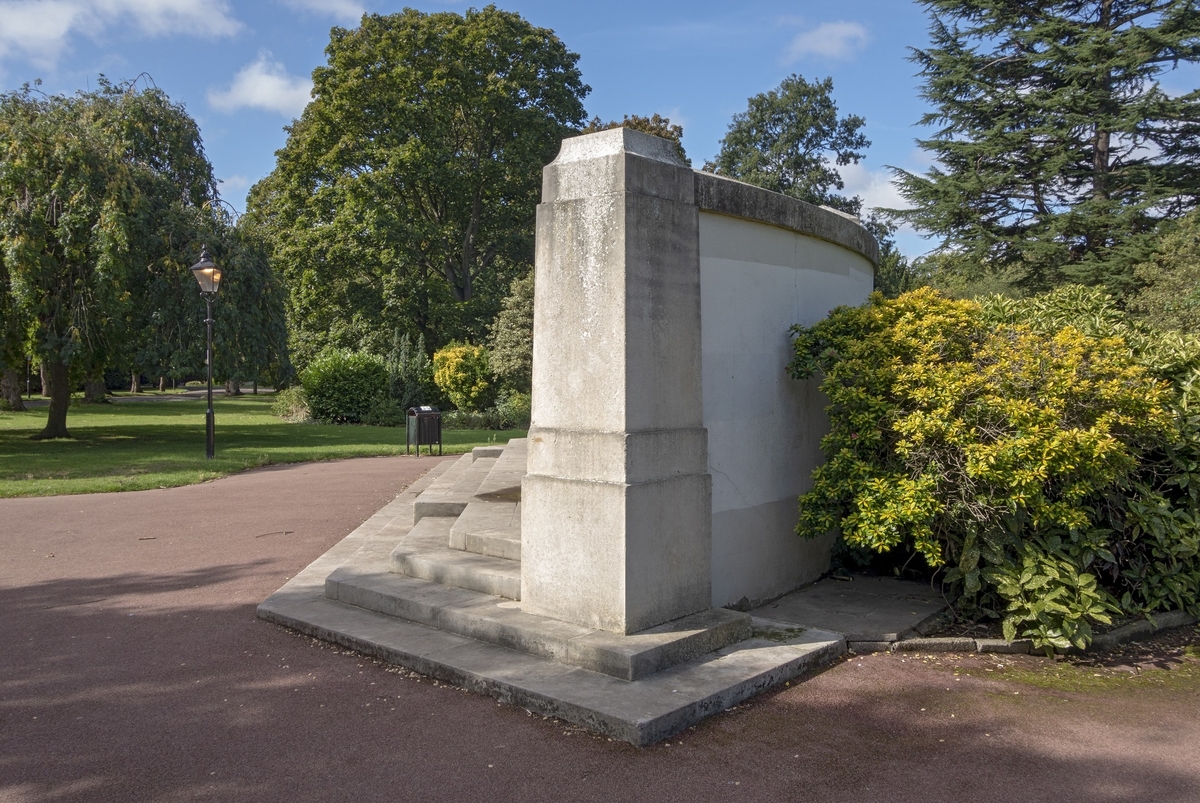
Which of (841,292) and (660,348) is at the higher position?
(841,292)

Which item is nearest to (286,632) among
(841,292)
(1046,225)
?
(841,292)

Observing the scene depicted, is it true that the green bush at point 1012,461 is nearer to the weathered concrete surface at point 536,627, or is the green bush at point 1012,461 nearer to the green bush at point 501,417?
the weathered concrete surface at point 536,627

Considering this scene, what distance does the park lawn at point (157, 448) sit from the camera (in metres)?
13.0

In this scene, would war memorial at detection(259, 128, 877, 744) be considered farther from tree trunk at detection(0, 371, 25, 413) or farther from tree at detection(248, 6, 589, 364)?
tree trunk at detection(0, 371, 25, 413)

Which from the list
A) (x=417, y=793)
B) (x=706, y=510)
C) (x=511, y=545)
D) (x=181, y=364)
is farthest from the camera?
→ (x=181, y=364)

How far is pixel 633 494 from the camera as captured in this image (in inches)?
177

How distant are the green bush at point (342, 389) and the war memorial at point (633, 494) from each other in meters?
21.2

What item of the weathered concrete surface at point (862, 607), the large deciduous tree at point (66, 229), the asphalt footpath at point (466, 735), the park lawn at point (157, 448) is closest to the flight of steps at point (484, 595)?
the asphalt footpath at point (466, 735)

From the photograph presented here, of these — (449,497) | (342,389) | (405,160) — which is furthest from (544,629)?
(405,160)

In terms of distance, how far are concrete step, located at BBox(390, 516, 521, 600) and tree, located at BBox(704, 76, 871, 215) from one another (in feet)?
122

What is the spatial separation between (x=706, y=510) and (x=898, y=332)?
175cm

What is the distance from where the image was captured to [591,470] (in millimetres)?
4648

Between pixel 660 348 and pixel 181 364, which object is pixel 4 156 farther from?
pixel 660 348

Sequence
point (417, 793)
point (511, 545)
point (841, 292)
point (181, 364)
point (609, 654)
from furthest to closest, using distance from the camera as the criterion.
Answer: point (181, 364), point (841, 292), point (511, 545), point (609, 654), point (417, 793)
